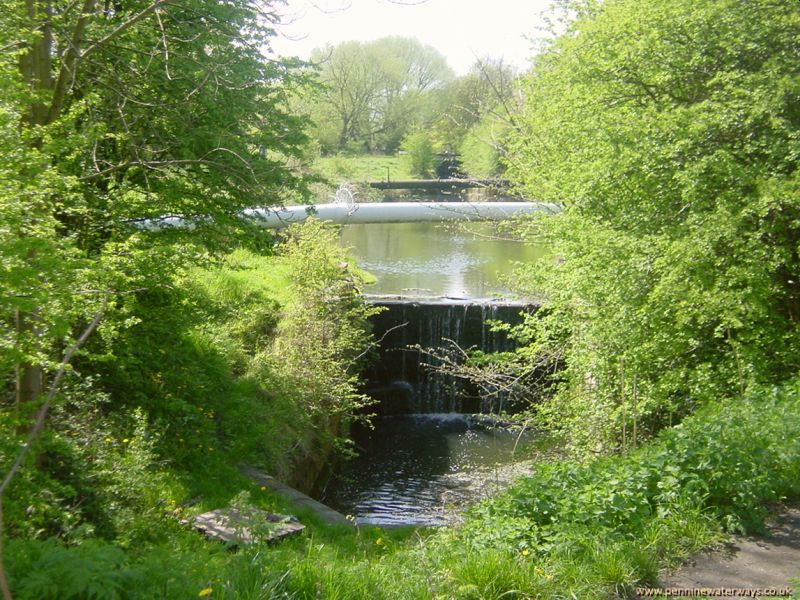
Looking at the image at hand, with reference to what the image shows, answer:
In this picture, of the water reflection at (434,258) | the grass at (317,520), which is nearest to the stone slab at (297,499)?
the grass at (317,520)

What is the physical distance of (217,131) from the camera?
8.52 m

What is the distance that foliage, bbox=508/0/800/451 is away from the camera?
7.28m

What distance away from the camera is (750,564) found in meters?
4.27

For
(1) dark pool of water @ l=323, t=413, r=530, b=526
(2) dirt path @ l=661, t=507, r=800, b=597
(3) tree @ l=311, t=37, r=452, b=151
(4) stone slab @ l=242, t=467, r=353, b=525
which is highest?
(3) tree @ l=311, t=37, r=452, b=151

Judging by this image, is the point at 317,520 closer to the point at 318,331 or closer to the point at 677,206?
the point at 318,331

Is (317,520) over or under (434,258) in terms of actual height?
under

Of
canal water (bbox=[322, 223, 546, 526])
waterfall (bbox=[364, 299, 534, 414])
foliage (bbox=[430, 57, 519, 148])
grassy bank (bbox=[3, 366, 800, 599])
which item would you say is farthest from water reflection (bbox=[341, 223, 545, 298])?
grassy bank (bbox=[3, 366, 800, 599])

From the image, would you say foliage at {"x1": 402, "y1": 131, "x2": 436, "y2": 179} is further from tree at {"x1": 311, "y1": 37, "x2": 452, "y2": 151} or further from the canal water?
the canal water

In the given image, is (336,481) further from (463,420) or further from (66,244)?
(66,244)

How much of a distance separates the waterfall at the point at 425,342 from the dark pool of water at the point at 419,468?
1.34 feet

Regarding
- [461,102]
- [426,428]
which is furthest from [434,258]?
[461,102]

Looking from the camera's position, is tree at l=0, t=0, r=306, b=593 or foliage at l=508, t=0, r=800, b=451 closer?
tree at l=0, t=0, r=306, b=593

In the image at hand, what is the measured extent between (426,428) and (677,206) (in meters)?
8.28

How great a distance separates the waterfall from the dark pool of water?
408 mm
